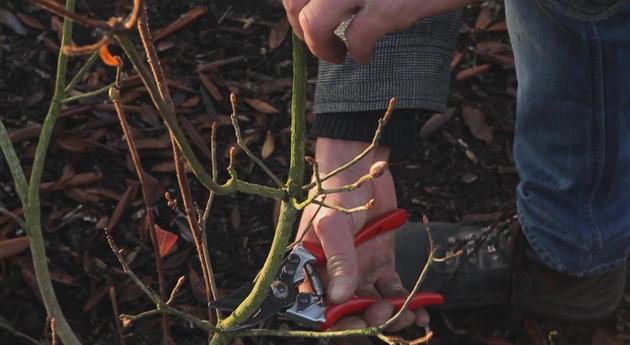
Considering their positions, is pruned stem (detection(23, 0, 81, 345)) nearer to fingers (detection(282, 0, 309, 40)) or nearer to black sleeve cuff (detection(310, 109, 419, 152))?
fingers (detection(282, 0, 309, 40))

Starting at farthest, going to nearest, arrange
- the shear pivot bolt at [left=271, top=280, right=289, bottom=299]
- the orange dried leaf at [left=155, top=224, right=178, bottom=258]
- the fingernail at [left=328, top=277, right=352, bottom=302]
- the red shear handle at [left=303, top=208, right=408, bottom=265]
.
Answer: the red shear handle at [left=303, top=208, right=408, bottom=265]
the fingernail at [left=328, top=277, right=352, bottom=302]
the shear pivot bolt at [left=271, top=280, right=289, bottom=299]
the orange dried leaf at [left=155, top=224, right=178, bottom=258]

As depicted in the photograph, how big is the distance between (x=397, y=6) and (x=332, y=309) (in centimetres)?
72

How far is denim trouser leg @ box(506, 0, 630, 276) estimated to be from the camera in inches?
70.3

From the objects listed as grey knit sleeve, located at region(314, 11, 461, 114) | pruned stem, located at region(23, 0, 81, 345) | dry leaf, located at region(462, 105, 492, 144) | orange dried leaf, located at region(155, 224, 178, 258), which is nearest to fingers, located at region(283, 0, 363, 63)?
pruned stem, located at region(23, 0, 81, 345)

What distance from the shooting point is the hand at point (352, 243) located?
1.76 meters

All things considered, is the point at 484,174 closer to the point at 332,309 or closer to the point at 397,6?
the point at 332,309

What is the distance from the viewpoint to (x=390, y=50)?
1.95 metres

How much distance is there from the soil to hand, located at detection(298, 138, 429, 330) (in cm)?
33

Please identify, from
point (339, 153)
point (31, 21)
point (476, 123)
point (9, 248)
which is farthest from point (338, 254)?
point (31, 21)

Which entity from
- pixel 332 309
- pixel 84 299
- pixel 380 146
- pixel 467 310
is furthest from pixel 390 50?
pixel 84 299

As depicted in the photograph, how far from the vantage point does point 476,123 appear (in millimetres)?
2598

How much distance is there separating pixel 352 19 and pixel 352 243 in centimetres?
69

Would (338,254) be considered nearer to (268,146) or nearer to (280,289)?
(280,289)

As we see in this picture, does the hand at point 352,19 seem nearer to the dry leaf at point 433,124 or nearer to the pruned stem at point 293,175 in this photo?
the pruned stem at point 293,175
